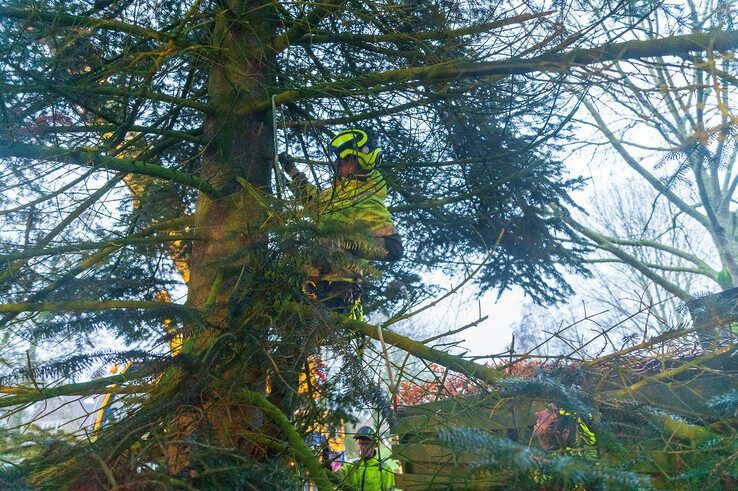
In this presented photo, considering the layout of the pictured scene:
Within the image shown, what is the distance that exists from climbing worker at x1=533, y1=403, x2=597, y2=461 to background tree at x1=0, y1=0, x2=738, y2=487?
0.37 m

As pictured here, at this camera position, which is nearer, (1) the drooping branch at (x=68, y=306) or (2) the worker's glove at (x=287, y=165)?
(1) the drooping branch at (x=68, y=306)

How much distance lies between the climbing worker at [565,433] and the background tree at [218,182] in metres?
0.37

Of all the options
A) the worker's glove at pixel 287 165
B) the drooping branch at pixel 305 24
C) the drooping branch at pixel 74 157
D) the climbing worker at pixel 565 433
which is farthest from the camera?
the worker's glove at pixel 287 165

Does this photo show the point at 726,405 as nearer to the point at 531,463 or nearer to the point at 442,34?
the point at 531,463

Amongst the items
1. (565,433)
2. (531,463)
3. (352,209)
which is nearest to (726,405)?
(565,433)

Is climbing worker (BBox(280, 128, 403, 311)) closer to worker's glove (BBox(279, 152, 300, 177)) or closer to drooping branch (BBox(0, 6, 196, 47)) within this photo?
worker's glove (BBox(279, 152, 300, 177))

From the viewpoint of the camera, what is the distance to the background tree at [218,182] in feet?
9.43

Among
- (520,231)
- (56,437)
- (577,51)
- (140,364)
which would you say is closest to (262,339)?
(140,364)

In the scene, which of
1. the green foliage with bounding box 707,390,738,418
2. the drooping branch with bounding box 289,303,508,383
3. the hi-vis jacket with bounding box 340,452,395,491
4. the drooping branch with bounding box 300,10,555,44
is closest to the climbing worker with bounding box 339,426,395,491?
the hi-vis jacket with bounding box 340,452,395,491

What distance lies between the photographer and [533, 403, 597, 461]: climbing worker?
8.60ft

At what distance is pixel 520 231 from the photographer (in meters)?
6.05

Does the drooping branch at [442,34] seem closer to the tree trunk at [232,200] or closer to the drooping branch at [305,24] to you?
the drooping branch at [305,24]

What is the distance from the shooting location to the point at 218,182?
4.39 metres

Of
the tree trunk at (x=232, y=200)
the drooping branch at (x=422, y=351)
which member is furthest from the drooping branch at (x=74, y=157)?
the drooping branch at (x=422, y=351)
